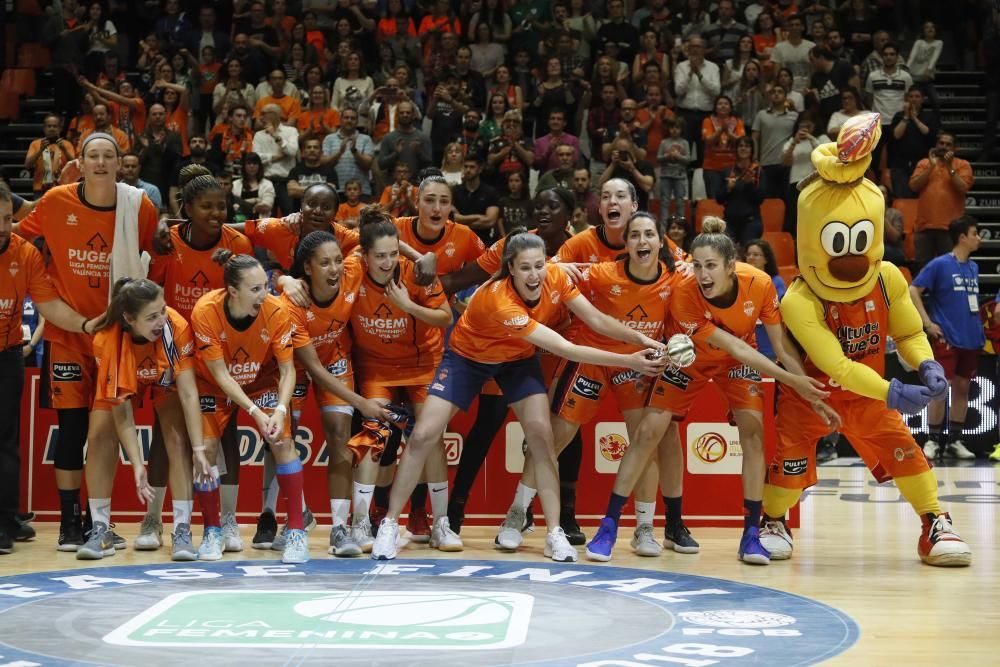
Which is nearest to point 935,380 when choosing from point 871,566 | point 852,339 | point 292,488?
point 852,339

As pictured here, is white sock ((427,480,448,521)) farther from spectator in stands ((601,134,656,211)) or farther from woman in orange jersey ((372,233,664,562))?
spectator in stands ((601,134,656,211))

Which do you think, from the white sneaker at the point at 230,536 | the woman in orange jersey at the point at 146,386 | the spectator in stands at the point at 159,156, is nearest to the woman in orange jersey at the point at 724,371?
the white sneaker at the point at 230,536

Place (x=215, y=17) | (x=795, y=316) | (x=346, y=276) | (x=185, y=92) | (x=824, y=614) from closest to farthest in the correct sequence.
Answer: (x=824, y=614) < (x=795, y=316) < (x=346, y=276) < (x=185, y=92) < (x=215, y=17)

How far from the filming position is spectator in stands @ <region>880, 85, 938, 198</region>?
13.4m

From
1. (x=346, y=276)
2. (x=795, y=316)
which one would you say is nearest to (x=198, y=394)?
(x=346, y=276)

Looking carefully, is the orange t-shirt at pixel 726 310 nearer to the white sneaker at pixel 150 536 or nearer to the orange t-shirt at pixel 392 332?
the orange t-shirt at pixel 392 332

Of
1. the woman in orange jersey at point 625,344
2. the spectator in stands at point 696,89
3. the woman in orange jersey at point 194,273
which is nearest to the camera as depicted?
the woman in orange jersey at point 625,344

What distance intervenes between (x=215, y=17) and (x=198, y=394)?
10.3 metres

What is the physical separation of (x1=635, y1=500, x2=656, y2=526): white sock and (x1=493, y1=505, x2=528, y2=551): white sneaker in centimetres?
62

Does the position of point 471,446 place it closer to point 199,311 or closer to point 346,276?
point 346,276

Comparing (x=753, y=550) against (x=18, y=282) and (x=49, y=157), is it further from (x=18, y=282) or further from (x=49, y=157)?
(x=49, y=157)

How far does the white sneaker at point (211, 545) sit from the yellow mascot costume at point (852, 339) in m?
2.79

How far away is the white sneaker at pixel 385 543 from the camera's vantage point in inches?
247

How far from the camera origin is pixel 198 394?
251 inches
